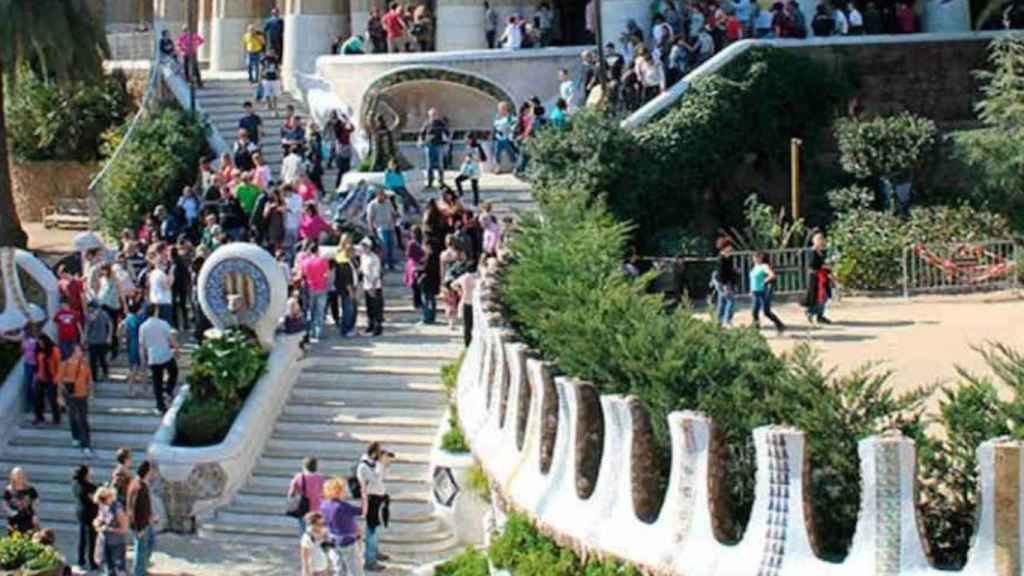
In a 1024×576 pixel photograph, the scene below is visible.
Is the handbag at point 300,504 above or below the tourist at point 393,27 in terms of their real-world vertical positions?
below

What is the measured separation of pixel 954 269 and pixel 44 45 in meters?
15.1

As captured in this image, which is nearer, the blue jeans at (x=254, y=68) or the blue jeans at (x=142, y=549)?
the blue jeans at (x=142, y=549)

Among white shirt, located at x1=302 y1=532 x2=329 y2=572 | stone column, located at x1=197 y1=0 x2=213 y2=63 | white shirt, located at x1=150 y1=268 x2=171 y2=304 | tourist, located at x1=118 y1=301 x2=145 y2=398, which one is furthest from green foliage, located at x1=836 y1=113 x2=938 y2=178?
stone column, located at x1=197 y1=0 x2=213 y2=63

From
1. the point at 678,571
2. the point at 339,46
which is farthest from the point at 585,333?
the point at 339,46

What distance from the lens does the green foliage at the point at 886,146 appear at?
36531 mm

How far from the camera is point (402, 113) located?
136 ft

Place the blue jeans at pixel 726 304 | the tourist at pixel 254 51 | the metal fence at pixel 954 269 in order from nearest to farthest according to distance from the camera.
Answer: the blue jeans at pixel 726 304
the metal fence at pixel 954 269
the tourist at pixel 254 51

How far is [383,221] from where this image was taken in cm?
3225

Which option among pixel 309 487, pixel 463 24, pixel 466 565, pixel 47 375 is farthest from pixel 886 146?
pixel 309 487

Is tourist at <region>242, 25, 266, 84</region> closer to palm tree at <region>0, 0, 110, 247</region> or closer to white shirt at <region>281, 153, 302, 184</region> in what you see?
palm tree at <region>0, 0, 110, 247</region>

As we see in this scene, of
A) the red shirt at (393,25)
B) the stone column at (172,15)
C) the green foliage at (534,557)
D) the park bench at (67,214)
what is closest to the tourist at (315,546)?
the green foliage at (534,557)

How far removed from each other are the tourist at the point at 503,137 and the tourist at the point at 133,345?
35.7 feet

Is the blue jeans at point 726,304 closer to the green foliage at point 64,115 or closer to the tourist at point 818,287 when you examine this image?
the tourist at point 818,287

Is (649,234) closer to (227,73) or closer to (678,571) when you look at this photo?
(227,73)
